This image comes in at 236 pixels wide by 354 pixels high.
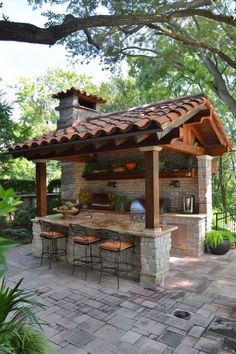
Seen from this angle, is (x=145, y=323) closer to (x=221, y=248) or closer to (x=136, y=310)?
(x=136, y=310)

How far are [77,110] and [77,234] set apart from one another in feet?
13.9

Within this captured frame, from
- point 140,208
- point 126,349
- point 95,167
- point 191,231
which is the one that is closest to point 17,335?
point 126,349

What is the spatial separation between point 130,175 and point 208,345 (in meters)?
5.11

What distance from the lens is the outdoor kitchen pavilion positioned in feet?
15.9

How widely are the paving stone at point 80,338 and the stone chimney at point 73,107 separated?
628 centimetres

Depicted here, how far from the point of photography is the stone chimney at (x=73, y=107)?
28.4 ft

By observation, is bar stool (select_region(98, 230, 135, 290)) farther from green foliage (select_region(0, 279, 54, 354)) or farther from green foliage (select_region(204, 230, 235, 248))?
green foliage (select_region(0, 279, 54, 354))

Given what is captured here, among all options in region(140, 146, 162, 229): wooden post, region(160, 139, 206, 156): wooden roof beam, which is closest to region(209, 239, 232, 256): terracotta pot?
region(160, 139, 206, 156): wooden roof beam

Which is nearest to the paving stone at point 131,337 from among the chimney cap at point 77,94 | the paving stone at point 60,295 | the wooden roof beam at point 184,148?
the paving stone at point 60,295

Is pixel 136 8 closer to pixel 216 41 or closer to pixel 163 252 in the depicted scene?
pixel 216 41

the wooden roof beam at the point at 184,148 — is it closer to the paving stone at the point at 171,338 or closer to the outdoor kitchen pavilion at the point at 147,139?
the outdoor kitchen pavilion at the point at 147,139

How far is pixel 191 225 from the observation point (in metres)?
6.86

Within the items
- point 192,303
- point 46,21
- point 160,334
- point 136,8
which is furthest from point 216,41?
point 160,334

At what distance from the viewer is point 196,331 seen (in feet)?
11.5
